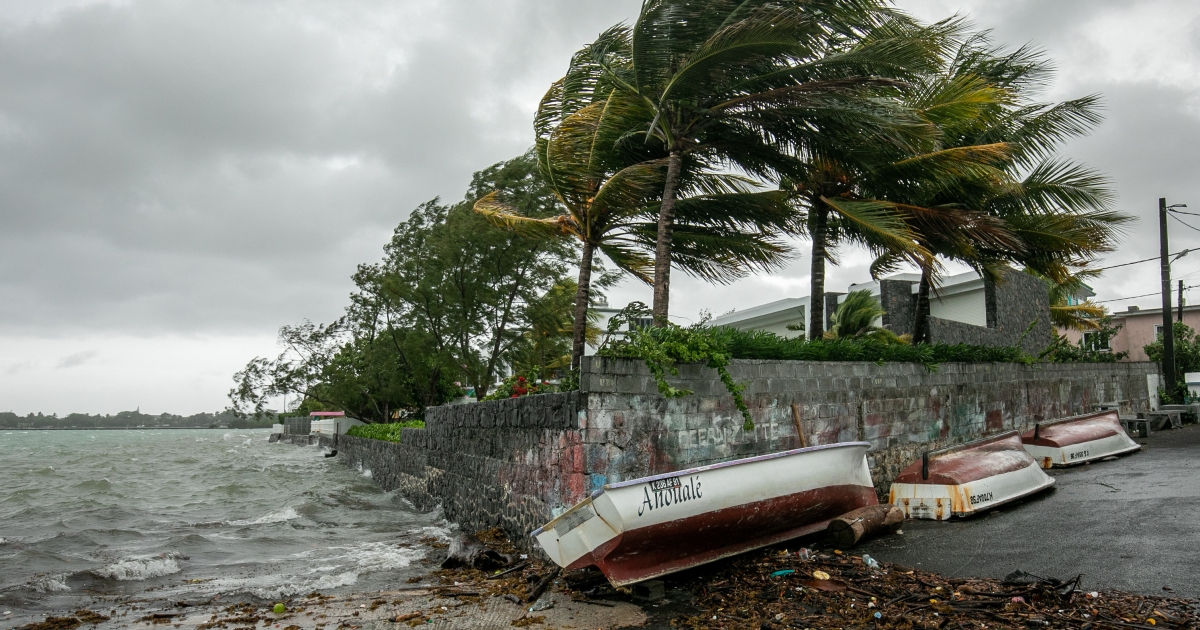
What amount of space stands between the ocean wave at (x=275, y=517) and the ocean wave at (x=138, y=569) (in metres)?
3.80

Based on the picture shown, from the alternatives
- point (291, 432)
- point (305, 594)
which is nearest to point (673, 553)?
point (305, 594)

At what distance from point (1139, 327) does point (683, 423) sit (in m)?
31.7

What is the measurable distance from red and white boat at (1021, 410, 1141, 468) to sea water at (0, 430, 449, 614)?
9.51 m

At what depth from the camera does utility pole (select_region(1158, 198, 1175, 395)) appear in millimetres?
20531

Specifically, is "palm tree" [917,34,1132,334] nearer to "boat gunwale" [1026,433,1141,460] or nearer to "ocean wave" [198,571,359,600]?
"boat gunwale" [1026,433,1141,460]

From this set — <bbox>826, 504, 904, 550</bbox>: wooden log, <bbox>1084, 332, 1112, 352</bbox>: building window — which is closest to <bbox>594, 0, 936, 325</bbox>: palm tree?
<bbox>826, 504, 904, 550</bbox>: wooden log

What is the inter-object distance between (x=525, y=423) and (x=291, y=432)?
57.4 metres

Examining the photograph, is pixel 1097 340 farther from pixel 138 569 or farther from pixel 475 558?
pixel 138 569

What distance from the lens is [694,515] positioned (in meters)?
6.91

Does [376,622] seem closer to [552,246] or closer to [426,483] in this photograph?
[426,483]

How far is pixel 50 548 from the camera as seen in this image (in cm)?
1110

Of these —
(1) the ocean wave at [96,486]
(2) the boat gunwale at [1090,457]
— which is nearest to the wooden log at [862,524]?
(2) the boat gunwale at [1090,457]

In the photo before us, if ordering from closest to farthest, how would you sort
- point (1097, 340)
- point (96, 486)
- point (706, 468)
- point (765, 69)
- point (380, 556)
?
1. point (706, 468)
2. point (765, 69)
3. point (380, 556)
4. point (96, 486)
5. point (1097, 340)

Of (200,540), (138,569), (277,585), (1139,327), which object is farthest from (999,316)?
(1139,327)
